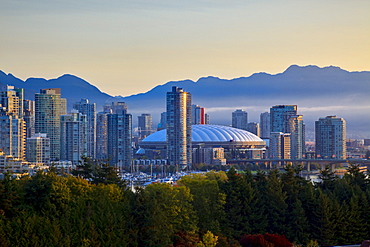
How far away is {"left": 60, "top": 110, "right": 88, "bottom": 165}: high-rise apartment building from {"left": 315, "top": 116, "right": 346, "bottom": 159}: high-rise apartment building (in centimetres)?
5509

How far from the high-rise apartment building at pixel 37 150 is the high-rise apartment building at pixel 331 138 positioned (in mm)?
64100

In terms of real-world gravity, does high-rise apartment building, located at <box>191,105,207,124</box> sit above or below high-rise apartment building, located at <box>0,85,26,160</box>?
above

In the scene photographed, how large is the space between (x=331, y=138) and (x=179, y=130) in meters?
44.5

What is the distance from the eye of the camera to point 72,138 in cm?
9750

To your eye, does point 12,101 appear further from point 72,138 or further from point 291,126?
point 291,126

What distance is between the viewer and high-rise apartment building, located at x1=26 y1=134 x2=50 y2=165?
86.9 metres

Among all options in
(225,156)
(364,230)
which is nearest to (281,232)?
(364,230)

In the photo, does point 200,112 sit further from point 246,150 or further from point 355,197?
point 355,197

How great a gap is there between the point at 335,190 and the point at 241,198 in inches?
251

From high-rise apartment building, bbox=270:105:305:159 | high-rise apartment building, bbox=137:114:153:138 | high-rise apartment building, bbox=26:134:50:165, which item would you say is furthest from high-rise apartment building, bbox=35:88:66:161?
high-rise apartment building, bbox=137:114:153:138

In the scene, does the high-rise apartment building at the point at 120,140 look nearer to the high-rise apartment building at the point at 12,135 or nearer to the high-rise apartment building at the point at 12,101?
the high-rise apartment building at the point at 12,101

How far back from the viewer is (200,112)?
16862 centimetres

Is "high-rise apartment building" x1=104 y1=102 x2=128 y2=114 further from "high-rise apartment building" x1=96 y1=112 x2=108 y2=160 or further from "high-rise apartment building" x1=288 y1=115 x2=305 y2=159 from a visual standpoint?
→ "high-rise apartment building" x1=288 y1=115 x2=305 y2=159

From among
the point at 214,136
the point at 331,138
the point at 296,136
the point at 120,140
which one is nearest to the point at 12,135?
the point at 120,140
